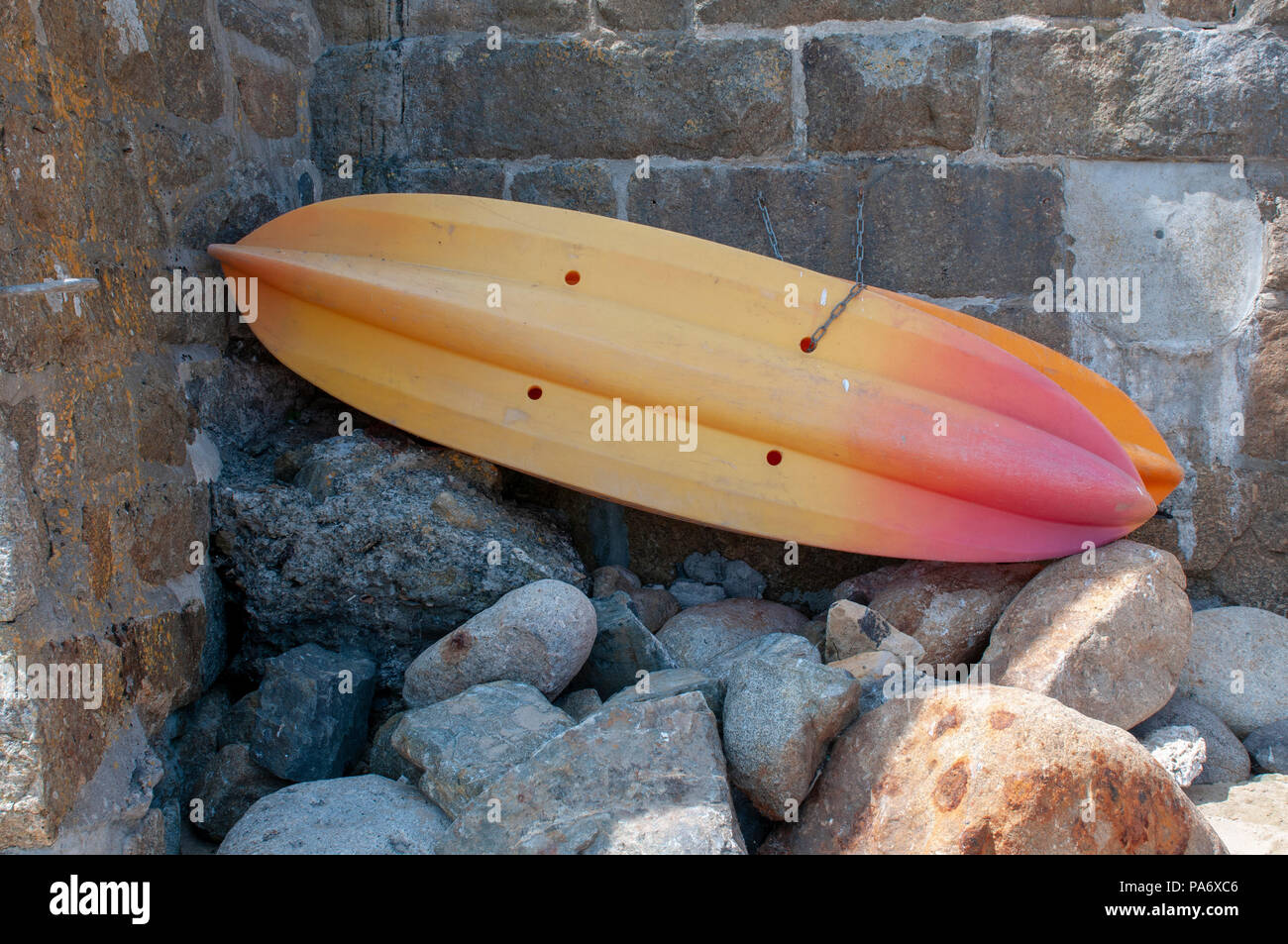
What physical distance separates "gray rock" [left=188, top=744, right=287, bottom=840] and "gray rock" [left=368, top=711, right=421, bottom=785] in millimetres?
169

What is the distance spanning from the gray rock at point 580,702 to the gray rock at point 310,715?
400 millimetres

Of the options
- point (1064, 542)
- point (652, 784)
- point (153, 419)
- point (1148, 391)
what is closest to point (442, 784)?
point (652, 784)

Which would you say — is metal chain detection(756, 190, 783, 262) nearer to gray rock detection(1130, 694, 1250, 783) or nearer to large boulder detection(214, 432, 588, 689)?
large boulder detection(214, 432, 588, 689)

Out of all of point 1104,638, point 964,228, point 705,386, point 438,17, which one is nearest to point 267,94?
point 438,17

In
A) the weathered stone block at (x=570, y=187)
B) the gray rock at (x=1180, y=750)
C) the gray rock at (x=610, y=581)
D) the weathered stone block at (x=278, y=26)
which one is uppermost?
the weathered stone block at (x=278, y=26)

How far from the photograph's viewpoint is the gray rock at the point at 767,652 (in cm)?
202

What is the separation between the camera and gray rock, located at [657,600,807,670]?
2412mm

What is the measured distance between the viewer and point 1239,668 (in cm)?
238

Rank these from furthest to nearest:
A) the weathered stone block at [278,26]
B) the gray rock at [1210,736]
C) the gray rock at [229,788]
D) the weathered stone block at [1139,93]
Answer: the weathered stone block at [1139,93]
the weathered stone block at [278,26]
the gray rock at [1210,736]
the gray rock at [229,788]

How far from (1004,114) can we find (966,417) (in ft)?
3.03

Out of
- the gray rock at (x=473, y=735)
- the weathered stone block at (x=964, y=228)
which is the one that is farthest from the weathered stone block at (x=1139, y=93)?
the gray rock at (x=473, y=735)

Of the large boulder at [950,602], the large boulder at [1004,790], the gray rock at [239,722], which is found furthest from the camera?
the large boulder at [950,602]

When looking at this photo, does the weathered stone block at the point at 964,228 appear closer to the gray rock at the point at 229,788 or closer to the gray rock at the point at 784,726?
the gray rock at the point at 784,726

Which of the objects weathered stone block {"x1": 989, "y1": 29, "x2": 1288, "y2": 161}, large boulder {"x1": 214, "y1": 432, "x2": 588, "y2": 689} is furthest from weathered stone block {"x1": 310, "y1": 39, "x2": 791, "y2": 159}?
large boulder {"x1": 214, "y1": 432, "x2": 588, "y2": 689}
